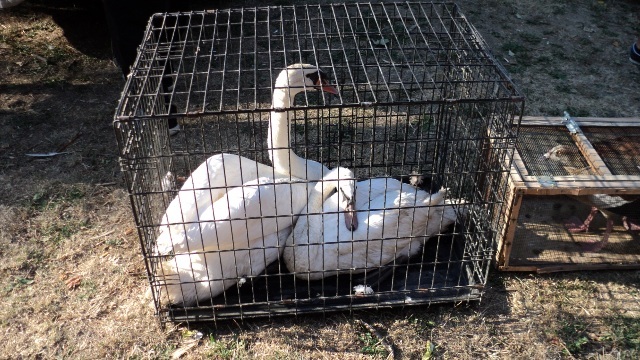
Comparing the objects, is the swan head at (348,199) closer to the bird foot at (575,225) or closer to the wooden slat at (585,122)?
the wooden slat at (585,122)

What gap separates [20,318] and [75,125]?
8.18ft

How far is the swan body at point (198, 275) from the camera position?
3.15 m

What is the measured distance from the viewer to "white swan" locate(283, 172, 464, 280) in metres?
3.31

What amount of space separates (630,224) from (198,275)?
2866 millimetres

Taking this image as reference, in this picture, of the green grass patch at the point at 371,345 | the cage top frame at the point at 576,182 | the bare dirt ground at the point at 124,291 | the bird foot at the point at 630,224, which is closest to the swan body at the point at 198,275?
the bare dirt ground at the point at 124,291

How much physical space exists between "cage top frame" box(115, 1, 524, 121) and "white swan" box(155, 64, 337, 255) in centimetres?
15

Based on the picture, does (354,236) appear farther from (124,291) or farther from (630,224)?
(630,224)

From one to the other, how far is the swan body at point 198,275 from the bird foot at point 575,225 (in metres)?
2.06

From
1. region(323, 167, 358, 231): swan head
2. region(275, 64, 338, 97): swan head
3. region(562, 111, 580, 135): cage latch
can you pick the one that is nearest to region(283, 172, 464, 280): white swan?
region(323, 167, 358, 231): swan head

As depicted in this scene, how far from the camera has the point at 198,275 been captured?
320cm

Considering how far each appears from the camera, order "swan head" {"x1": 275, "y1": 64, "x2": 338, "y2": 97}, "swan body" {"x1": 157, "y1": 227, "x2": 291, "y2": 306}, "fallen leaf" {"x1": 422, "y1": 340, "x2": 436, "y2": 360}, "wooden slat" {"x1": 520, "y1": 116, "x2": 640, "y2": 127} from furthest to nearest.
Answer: "wooden slat" {"x1": 520, "y1": 116, "x2": 640, "y2": 127} < "swan head" {"x1": 275, "y1": 64, "x2": 338, "y2": 97} < "swan body" {"x1": 157, "y1": 227, "x2": 291, "y2": 306} < "fallen leaf" {"x1": 422, "y1": 340, "x2": 436, "y2": 360}

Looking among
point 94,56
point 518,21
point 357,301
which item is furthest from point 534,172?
point 94,56

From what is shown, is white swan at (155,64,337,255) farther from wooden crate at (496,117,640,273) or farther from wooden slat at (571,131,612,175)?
wooden slat at (571,131,612,175)

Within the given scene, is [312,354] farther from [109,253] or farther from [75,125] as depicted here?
[75,125]
